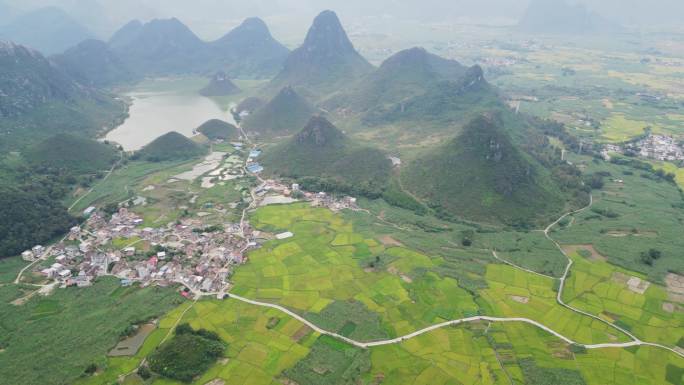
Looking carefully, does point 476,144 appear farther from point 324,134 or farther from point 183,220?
point 183,220

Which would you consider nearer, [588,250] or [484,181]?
[588,250]

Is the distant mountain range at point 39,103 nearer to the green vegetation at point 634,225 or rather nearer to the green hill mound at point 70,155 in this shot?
the green hill mound at point 70,155

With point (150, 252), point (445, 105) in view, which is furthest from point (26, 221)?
point (445, 105)

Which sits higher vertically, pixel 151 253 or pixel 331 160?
pixel 331 160

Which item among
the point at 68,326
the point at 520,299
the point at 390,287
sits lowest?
the point at 520,299

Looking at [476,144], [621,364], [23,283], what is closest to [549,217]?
[476,144]

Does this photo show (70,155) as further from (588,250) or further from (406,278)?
(588,250)

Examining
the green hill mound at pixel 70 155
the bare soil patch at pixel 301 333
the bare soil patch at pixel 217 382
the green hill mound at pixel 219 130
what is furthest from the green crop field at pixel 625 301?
the green hill mound at pixel 70 155
